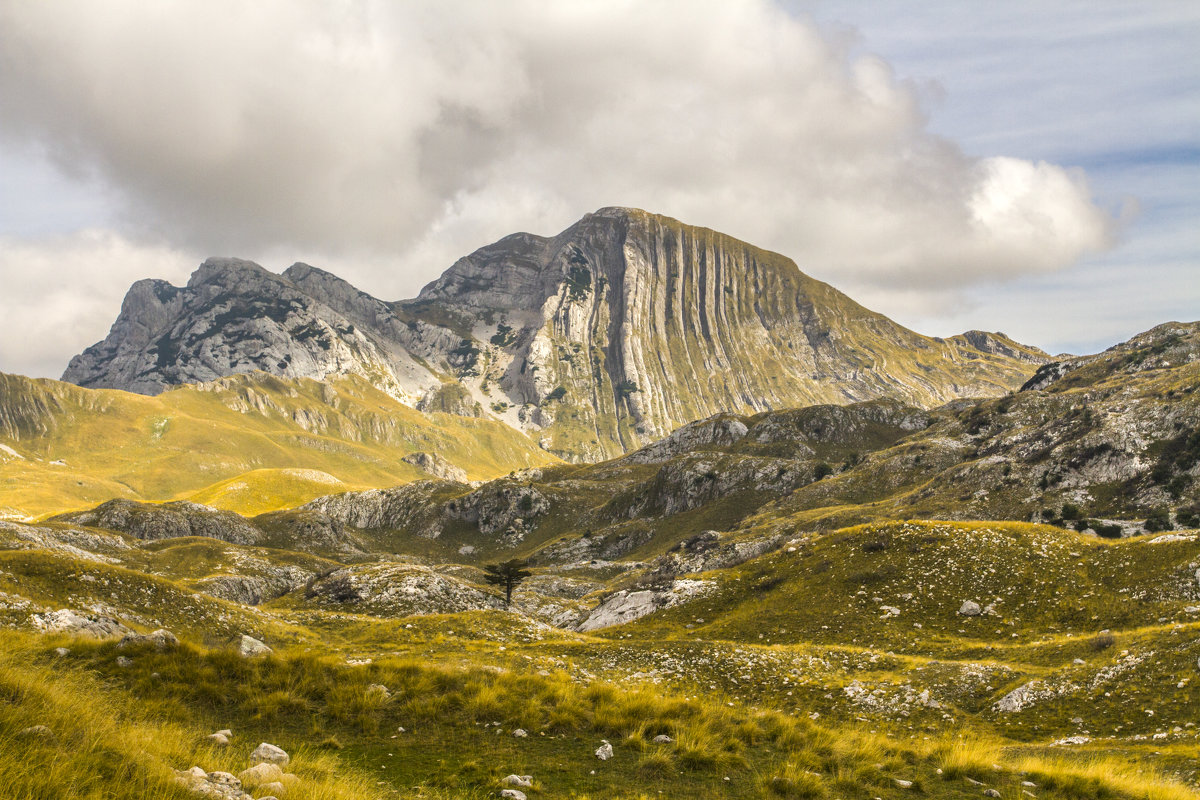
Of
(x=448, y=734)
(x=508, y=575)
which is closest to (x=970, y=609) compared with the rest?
(x=448, y=734)

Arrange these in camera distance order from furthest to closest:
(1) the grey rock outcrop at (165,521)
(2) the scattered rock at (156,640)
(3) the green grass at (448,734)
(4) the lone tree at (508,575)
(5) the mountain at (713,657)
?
(1) the grey rock outcrop at (165,521), (4) the lone tree at (508,575), (2) the scattered rock at (156,640), (5) the mountain at (713,657), (3) the green grass at (448,734)

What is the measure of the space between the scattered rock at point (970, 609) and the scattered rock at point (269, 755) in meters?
39.6

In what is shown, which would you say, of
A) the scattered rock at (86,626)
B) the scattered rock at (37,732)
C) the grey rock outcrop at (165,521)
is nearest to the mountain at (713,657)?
the scattered rock at (37,732)

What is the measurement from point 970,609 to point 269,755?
131ft

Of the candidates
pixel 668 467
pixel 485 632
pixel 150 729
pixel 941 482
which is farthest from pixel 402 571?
pixel 668 467

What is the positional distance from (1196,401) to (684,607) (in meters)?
73.2

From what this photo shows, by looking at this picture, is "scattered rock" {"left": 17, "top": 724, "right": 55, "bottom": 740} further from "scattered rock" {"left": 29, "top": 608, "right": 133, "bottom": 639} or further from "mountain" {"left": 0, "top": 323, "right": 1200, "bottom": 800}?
"scattered rock" {"left": 29, "top": 608, "right": 133, "bottom": 639}

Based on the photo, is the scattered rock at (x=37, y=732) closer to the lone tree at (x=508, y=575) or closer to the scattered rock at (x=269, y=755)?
the scattered rock at (x=269, y=755)

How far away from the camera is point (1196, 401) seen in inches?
2936

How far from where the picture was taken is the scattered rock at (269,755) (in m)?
9.52

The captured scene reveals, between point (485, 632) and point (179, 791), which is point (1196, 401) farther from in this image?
point (179, 791)

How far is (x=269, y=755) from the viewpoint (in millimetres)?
9617

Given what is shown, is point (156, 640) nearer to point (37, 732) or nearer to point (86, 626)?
point (86, 626)

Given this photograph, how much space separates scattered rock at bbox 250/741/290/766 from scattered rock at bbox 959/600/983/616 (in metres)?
39.6
